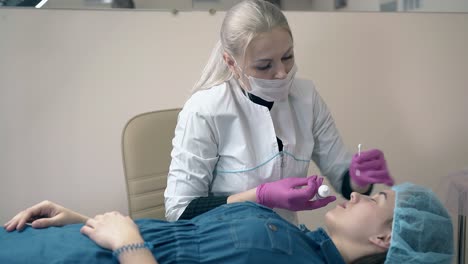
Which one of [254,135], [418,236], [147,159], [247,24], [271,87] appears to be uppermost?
[247,24]

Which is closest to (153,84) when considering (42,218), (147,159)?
(147,159)

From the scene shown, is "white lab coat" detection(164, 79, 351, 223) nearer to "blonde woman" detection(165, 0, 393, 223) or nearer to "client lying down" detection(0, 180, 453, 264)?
"blonde woman" detection(165, 0, 393, 223)

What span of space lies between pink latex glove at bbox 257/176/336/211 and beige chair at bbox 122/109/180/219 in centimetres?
51

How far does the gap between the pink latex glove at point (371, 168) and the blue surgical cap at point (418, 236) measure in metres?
0.11

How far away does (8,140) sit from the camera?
1772 mm

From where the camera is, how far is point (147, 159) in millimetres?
1546

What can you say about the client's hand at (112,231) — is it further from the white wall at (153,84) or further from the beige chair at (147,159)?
the white wall at (153,84)

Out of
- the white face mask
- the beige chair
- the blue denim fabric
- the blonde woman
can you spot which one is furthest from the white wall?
the blue denim fabric

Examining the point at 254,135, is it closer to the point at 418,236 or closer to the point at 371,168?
the point at 371,168

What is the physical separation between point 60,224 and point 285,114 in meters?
0.77

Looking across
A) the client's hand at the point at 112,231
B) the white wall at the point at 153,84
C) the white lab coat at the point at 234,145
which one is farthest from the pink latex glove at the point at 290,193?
the white wall at the point at 153,84

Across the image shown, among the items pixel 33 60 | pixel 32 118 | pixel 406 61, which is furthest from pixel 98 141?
pixel 406 61

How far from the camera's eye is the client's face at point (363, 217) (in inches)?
46.3

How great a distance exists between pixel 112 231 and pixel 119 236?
0.04 m
